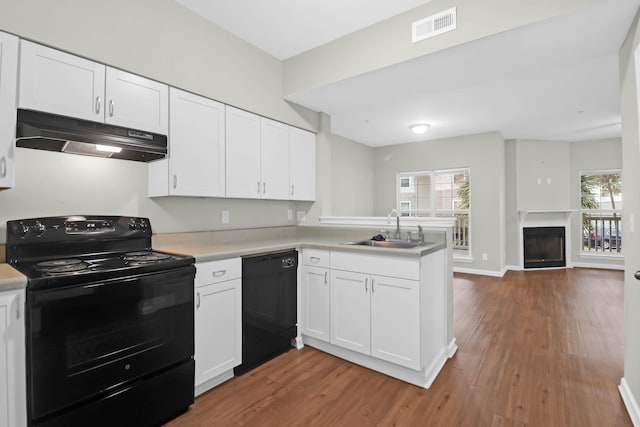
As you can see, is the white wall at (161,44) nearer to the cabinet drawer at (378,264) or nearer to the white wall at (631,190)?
the cabinet drawer at (378,264)

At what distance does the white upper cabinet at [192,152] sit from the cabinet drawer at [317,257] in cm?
88

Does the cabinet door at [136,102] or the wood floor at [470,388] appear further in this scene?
the cabinet door at [136,102]

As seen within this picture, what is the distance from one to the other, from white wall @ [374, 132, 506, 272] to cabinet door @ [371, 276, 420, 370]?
440 cm

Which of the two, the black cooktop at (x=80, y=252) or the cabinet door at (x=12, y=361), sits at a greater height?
the black cooktop at (x=80, y=252)

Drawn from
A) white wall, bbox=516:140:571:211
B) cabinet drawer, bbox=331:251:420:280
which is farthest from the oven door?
white wall, bbox=516:140:571:211

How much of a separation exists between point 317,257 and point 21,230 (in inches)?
75.4

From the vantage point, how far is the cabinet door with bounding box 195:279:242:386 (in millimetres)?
2057

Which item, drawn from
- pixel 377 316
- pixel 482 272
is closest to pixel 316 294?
pixel 377 316

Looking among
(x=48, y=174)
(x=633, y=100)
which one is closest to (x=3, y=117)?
(x=48, y=174)

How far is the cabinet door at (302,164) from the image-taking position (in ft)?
10.9

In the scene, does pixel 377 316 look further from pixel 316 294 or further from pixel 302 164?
pixel 302 164

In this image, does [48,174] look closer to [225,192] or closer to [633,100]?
[225,192]

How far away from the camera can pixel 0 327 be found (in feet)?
4.33

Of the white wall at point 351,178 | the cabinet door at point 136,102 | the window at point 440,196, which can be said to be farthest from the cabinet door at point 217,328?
the window at point 440,196
